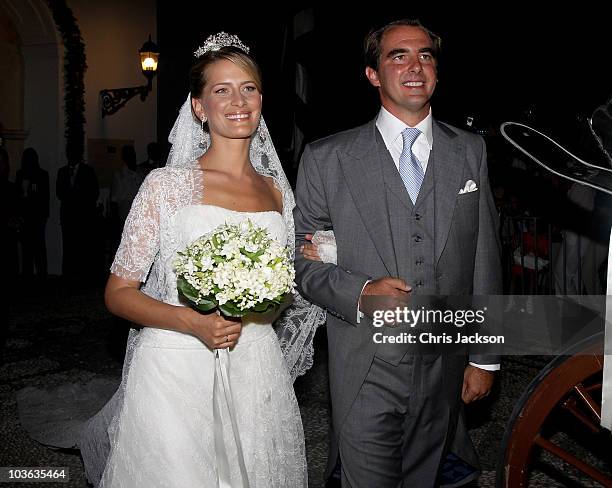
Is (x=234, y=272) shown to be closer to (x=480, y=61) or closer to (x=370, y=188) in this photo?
(x=370, y=188)

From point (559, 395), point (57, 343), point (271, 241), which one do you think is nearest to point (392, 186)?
point (271, 241)

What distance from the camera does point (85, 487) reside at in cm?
362

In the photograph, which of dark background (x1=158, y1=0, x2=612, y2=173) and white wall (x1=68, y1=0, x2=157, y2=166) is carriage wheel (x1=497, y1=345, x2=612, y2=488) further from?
white wall (x1=68, y1=0, x2=157, y2=166)

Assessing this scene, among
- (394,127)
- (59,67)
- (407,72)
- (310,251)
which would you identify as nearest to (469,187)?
(394,127)

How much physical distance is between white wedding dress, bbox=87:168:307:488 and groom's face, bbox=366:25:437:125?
60cm

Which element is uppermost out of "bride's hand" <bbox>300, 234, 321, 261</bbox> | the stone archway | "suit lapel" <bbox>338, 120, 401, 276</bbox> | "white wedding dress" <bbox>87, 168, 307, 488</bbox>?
the stone archway

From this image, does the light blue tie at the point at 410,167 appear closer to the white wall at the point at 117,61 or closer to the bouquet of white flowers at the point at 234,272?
the bouquet of white flowers at the point at 234,272

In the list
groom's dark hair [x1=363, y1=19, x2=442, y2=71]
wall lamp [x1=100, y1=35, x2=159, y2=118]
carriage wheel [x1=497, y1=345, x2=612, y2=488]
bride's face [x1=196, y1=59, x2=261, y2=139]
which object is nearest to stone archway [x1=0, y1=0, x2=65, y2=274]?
wall lamp [x1=100, y1=35, x2=159, y2=118]

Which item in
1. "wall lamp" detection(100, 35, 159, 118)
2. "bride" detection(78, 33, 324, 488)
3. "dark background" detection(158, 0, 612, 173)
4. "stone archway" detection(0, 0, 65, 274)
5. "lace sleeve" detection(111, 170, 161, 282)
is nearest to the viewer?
"bride" detection(78, 33, 324, 488)

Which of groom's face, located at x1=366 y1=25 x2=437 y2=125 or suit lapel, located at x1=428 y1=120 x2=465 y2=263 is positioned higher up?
groom's face, located at x1=366 y1=25 x2=437 y2=125

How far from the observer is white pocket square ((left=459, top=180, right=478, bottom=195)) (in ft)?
8.54

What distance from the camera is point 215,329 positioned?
2.32 metres

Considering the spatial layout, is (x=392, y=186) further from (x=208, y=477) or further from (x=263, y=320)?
(x=208, y=477)

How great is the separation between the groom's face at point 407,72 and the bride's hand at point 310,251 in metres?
0.56
